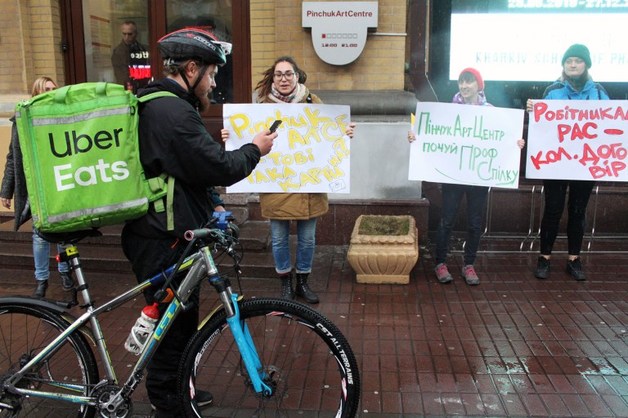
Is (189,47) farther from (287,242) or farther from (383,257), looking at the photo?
(383,257)

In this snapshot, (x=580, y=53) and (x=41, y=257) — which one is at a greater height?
(x=580, y=53)

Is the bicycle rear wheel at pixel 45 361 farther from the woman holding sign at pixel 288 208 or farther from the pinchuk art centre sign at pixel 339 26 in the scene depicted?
the pinchuk art centre sign at pixel 339 26

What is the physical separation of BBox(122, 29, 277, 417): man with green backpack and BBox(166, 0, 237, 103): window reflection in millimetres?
4524

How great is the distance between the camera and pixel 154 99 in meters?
3.01

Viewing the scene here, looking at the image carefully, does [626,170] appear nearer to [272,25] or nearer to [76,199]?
[272,25]

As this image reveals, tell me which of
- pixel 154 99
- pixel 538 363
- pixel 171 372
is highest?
pixel 154 99

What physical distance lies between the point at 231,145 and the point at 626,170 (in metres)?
3.70

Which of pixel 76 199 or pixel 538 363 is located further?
pixel 538 363

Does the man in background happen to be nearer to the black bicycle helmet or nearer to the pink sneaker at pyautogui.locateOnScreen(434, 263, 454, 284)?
Result: the pink sneaker at pyautogui.locateOnScreen(434, 263, 454, 284)

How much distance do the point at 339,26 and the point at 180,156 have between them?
4295 millimetres

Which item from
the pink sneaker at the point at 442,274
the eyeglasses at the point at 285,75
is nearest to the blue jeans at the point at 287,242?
the eyeglasses at the point at 285,75

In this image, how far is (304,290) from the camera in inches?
212

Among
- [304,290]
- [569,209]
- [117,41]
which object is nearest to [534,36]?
[569,209]

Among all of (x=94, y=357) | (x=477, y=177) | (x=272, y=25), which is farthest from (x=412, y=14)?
(x=94, y=357)
